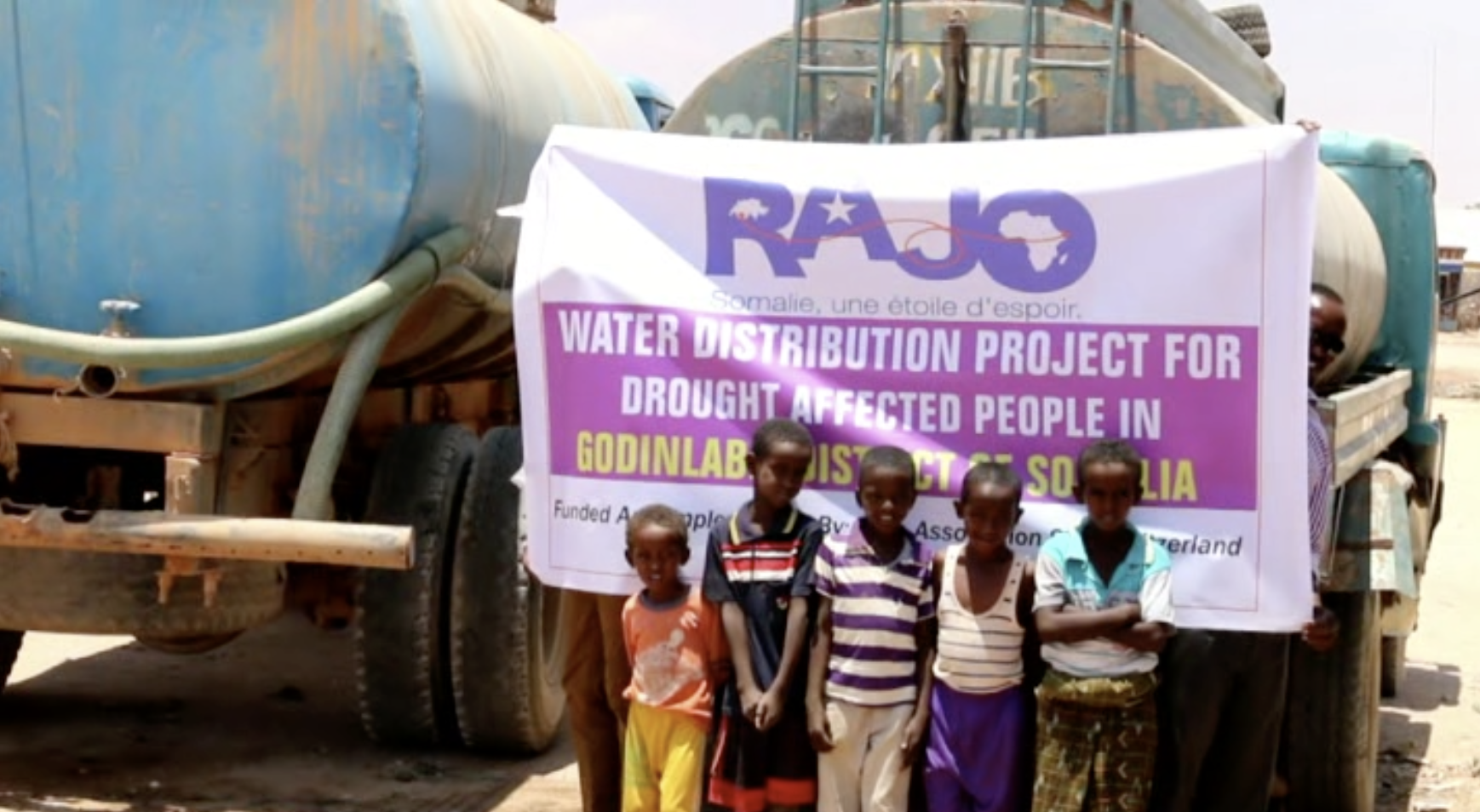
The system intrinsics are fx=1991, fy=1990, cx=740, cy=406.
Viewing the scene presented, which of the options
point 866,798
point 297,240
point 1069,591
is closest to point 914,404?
point 1069,591

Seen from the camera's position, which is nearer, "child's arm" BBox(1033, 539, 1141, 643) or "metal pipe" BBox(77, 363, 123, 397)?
"child's arm" BBox(1033, 539, 1141, 643)

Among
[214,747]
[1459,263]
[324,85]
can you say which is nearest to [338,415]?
[324,85]

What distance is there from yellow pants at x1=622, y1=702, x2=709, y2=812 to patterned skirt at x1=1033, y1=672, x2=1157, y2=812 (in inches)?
28.9

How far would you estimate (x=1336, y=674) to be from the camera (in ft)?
18.1

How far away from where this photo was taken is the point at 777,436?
412 centimetres

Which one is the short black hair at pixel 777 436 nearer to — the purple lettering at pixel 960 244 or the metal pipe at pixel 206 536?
the purple lettering at pixel 960 244

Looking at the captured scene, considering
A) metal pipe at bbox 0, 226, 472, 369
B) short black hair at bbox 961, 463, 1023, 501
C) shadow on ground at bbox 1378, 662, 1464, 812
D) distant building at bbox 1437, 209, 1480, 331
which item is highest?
distant building at bbox 1437, 209, 1480, 331

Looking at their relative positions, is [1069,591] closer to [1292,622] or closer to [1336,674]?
[1292,622]

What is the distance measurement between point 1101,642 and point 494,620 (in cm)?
307

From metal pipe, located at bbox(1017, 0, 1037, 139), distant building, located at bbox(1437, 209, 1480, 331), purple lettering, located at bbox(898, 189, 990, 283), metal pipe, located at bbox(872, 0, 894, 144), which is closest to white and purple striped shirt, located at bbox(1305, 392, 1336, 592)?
purple lettering, located at bbox(898, 189, 990, 283)

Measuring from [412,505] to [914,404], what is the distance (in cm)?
278

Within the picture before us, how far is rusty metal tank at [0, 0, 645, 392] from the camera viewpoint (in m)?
5.53

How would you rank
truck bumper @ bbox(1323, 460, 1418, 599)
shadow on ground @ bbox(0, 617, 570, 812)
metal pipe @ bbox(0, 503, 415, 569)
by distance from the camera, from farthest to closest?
shadow on ground @ bbox(0, 617, 570, 812), metal pipe @ bbox(0, 503, 415, 569), truck bumper @ bbox(1323, 460, 1418, 599)

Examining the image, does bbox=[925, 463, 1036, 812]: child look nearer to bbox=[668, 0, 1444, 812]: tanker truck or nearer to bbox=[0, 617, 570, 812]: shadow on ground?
bbox=[668, 0, 1444, 812]: tanker truck
